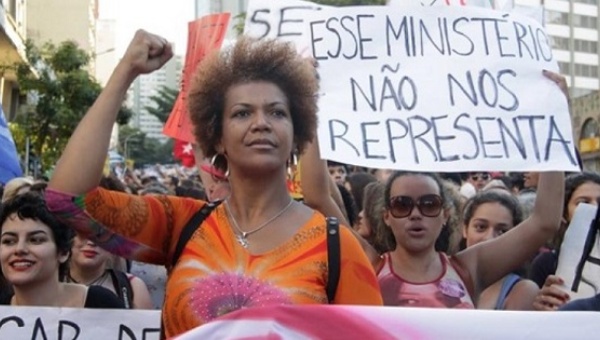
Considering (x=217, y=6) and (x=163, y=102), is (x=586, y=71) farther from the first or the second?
(x=217, y=6)

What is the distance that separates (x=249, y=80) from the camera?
257 cm

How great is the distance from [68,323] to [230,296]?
123cm

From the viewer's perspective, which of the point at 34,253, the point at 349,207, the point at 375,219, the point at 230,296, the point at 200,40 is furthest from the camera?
the point at 200,40

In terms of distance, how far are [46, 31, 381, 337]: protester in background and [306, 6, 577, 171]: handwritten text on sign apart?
1101mm

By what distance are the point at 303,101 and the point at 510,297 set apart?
4.79 feet

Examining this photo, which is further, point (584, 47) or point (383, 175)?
point (584, 47)

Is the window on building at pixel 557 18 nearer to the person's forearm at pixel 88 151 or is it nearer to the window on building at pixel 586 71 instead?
the window on building at pixel 586 71

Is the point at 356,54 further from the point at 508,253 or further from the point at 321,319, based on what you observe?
the point at 321,319

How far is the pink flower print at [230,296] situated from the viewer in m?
2.35

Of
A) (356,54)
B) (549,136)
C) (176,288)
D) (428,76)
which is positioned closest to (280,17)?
(356,54)

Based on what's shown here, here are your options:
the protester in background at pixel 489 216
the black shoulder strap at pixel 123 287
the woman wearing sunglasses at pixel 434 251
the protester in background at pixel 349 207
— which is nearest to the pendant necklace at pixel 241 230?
the woman wearing sunglasses at pixel 434 251

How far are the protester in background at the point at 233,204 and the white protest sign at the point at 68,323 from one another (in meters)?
0.98

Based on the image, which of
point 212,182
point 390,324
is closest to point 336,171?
point 212,182

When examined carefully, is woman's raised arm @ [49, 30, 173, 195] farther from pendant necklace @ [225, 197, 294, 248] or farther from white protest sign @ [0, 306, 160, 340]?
white protest sign @ [0, 306, 160, 340]
